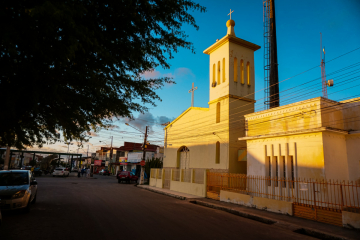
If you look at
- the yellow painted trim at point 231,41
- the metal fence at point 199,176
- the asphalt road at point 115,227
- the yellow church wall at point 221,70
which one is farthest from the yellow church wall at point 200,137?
→ the asphalt road at point 115,227

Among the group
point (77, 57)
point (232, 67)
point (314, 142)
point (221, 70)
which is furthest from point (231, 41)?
point (77, 57)

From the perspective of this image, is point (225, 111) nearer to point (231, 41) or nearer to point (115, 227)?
point (231, 41)

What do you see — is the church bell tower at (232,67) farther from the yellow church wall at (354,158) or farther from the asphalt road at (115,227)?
the asphalt road at (115,227)

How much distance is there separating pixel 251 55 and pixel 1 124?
23507mm

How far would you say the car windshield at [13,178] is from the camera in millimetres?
9070

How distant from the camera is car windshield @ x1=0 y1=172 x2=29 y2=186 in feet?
29.8

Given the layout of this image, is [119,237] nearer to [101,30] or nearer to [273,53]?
[101,30]

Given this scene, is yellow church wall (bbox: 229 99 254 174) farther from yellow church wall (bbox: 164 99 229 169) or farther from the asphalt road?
the asphalt road

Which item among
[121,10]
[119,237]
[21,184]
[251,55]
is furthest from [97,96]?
[251,55]

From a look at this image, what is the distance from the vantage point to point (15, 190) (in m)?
8.26

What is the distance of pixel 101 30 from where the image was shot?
5172mm

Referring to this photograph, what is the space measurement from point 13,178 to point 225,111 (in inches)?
671

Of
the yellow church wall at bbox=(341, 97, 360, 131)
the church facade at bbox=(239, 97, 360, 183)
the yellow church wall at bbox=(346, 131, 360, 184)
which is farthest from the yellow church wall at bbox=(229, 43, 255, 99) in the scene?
the yellow church wall at bbox=(346, 131, 360, 184)

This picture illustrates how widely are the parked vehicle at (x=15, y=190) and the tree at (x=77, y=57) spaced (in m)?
2.44
